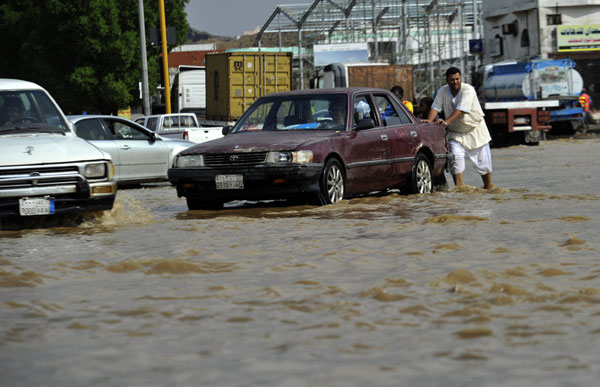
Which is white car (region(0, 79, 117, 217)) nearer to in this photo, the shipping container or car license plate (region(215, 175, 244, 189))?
car license plate (region(215, 175, 244, 189))

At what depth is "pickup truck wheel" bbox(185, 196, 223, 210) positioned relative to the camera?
501 inches

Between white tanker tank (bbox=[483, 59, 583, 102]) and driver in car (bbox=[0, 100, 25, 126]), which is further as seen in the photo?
white tanker tank (bbox=[483, 59, 583, 102])

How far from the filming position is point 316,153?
39.6 feet

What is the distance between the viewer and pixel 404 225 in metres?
10.5

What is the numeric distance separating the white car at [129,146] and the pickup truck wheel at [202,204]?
212 inches

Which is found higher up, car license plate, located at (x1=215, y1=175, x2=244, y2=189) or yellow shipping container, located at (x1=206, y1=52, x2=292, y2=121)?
yellow shipping container, located at (x1=206, y1=52, x2=292, y2=121)

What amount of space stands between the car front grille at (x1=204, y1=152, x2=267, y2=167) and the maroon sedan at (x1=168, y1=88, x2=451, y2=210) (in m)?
0.01

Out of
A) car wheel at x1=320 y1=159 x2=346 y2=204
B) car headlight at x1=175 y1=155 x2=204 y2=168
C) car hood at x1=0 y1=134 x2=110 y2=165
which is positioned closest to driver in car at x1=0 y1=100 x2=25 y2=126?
car hood at x1=0 y1=134 x2=110 y2=165

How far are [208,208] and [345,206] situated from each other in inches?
63.2

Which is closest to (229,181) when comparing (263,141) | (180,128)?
(263,141)

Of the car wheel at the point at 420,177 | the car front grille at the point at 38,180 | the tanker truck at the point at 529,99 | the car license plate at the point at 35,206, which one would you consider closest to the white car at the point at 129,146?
the car wheel at the point at 420,177

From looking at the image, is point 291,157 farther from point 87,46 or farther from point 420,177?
point 87,46

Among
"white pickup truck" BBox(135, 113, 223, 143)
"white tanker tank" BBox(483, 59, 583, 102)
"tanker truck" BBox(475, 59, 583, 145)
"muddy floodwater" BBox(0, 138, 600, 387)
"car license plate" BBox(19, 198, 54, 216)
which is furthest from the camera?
"white tanker tank" BBox(483, 59, 583, 102)

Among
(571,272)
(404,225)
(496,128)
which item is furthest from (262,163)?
(496,128)
